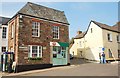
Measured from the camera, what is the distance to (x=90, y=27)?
35.7m

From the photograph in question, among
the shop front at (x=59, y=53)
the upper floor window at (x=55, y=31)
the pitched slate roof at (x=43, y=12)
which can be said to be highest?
the pitched slate roof at (x=43, y=12)

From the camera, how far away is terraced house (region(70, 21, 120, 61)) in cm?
3206

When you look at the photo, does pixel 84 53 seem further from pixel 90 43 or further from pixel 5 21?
pixel 5 21

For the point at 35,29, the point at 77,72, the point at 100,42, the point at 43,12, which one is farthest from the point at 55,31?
the point at 100,42

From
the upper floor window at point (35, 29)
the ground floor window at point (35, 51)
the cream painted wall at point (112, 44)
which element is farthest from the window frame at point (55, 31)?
the cream painted wall at point (112, 44)

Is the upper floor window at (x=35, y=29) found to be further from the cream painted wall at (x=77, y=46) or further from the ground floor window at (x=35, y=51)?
the cream painted wall at (x=77, y=46)

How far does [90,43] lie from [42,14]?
15598mm

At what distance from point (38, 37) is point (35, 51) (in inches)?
71.2

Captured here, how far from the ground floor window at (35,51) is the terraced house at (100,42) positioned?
13.6 m

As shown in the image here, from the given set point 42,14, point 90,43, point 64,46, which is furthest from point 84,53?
point 42,14

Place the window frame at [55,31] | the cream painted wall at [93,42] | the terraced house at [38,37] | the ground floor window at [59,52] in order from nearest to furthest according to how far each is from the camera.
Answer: the terraced house at [38,37] < the ground floor window at [59,52] < the window frame at [55,31] < the cream painted wall at [93,42]

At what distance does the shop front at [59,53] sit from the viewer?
2327 centimetres

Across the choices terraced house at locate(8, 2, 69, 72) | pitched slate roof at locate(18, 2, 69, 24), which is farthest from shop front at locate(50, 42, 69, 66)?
pitched slate roof at locate(18, 2, 69, 24)

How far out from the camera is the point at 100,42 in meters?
32.1
